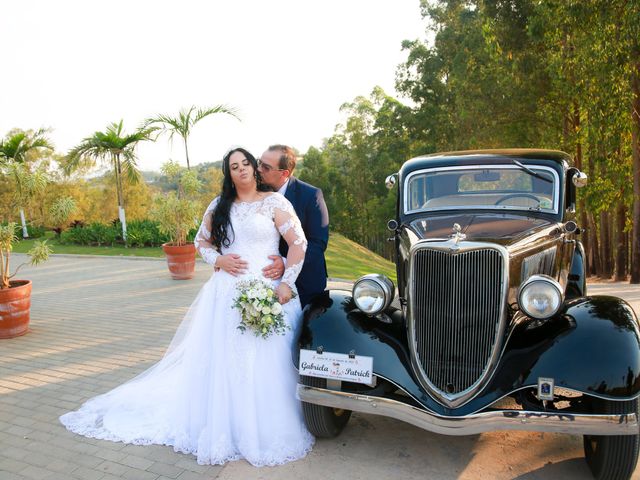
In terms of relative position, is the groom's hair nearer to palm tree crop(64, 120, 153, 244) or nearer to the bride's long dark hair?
the bride's long dark hair

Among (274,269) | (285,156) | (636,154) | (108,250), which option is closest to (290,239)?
(274,269)

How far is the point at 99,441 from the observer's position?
12.2 feet

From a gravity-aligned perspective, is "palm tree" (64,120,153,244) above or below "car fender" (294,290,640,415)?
Answer: above

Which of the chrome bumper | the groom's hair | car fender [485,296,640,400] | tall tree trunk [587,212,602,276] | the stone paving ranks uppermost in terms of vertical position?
the groom's hair

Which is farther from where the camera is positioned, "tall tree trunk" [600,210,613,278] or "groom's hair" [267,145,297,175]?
"tall tree trunk" [600,210,613,278]

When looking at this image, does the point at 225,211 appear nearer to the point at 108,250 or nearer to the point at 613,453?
the point at 613,453

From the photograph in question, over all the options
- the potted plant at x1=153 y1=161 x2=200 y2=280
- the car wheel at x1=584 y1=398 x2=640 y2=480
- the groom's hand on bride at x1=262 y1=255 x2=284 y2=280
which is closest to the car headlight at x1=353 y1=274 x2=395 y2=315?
the groom's hand on bride at x1=262 y1=255 x2=284 y2=280

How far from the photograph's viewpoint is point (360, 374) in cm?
314

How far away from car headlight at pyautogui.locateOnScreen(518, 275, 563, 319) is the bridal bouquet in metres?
1.68

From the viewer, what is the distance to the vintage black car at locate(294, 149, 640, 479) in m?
2.73

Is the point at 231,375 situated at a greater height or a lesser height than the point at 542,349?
lesser

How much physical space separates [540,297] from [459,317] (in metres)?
0.51

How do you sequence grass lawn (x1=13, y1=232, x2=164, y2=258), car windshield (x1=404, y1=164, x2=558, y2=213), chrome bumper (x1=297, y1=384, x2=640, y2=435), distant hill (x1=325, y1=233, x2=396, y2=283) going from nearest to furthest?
chrome bumper (x1=297, y1=384, x2=640, y2=435) → car windshield (x1=404, y1=164, x2=558, y2=213) → distant hill (x1=325, y1=233, x2=396, y2=283) → grass lawn (x1=13, y1=232, x2=164, y2=258)

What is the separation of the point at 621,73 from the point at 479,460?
11.5m
